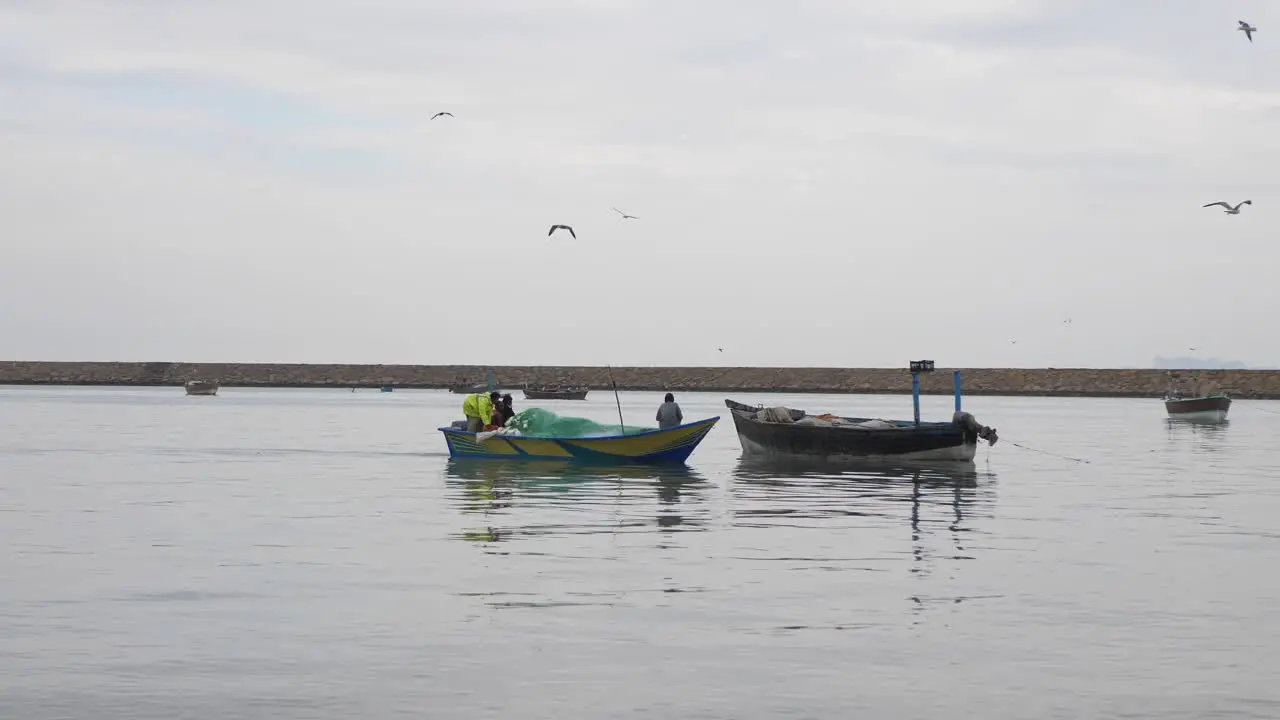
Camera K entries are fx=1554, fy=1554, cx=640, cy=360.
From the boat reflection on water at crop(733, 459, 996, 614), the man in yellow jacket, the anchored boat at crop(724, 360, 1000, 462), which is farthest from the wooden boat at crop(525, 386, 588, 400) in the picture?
the man in yellow jacket

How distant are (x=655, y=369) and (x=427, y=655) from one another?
172364 millimetres

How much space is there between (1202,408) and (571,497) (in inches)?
2521

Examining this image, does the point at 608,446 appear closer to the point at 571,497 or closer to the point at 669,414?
the point at 669,414

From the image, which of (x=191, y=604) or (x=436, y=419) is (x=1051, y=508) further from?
(x=436, y=419)

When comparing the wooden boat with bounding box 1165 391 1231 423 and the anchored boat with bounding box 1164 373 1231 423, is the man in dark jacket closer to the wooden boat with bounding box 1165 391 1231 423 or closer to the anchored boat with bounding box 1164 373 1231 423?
the anchored boat with bounding box 1164 373 1231 423

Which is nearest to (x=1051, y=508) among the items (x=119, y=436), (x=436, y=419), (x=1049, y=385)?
(x=119, y=436)

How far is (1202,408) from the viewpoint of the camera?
85375mm

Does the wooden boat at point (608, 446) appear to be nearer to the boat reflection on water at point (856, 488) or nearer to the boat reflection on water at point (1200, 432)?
the boat reflection on water at point (856, 488)

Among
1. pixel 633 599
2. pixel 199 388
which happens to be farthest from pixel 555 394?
pixel 633 599

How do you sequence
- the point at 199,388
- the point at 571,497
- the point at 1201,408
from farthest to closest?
the point at 199,388, the point at 1201,408, the point at 571,497

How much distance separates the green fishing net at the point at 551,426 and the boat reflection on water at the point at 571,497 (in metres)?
0.83

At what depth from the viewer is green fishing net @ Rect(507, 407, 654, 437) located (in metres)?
39.3

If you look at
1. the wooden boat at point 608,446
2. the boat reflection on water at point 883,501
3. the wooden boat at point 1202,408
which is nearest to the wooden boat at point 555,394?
the wooden boat at point 1202,408

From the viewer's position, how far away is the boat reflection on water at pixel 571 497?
24328mm
